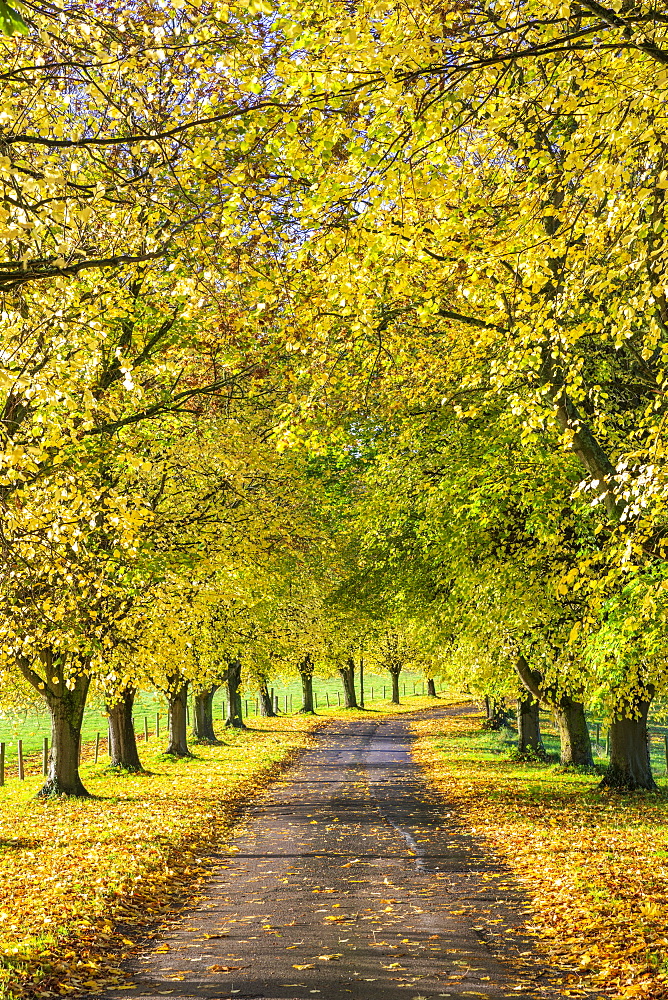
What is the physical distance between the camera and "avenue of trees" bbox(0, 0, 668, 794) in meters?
6.87

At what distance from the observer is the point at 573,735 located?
76.0 feet

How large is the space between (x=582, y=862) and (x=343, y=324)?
767 cm

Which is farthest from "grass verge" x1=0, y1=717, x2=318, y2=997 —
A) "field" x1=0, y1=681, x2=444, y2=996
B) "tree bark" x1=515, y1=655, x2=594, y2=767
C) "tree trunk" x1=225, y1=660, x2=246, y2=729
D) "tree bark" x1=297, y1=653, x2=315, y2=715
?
"tree bark" x1=297, y1=653, x2=315, y2=715

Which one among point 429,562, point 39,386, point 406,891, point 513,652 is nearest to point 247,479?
point 429,562

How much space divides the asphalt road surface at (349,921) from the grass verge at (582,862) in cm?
38

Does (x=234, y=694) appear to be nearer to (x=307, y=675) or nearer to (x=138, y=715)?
(x=307, y=675)

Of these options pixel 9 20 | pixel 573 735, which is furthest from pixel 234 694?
pixel 9 20

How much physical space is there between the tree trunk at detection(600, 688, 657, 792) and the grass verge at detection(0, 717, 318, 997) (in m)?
7.89

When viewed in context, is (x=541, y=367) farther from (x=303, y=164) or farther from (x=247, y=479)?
(x=247, y=479)

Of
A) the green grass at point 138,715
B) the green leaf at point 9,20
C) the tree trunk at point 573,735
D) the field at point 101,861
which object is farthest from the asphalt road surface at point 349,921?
the green grass at point 138,715

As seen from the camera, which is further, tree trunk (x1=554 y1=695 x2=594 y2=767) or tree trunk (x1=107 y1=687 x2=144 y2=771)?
tree trunk (x1=107 y1=687 x2=144 y2=771)

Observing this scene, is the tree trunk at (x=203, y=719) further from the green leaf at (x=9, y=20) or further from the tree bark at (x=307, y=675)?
the green leaf at (x=9, y=20)

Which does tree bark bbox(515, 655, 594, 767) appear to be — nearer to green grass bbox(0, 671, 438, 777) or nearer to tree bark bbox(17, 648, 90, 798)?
green grass bbox(0, 671, 438, 777)

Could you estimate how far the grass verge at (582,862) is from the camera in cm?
766
